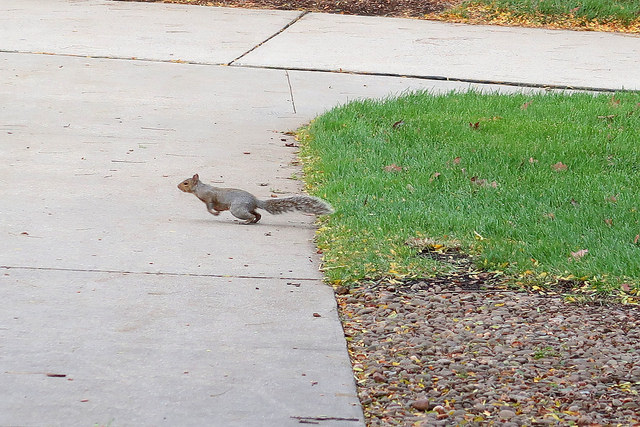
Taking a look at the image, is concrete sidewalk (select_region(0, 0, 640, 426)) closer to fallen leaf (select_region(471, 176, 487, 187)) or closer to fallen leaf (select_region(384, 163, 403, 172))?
fallen leaf (select_region(384, 163, 403, 172))

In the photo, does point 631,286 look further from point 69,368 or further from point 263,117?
point 263,117

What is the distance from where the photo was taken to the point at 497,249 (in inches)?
212

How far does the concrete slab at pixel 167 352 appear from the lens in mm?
3539

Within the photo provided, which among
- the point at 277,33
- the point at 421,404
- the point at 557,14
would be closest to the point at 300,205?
the point at 421,404

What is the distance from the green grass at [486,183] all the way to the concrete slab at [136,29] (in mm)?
3422

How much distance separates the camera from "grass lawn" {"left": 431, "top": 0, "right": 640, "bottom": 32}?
593 inches

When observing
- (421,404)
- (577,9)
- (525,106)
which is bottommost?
(525,106)

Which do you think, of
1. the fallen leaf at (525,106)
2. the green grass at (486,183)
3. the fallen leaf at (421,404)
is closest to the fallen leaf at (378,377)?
the fallen leaf at (421,404)

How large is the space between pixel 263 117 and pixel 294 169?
5.69ft

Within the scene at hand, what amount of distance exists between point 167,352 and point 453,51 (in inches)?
363

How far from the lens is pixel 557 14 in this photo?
49.9 feet

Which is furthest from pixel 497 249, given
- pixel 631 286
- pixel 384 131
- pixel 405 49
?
pixel 405 49

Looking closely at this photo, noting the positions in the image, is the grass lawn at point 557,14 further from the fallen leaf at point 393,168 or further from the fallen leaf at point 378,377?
the fallen leaf at point 378,377

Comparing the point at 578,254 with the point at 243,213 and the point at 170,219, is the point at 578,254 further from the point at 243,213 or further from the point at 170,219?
the point at 170,219
